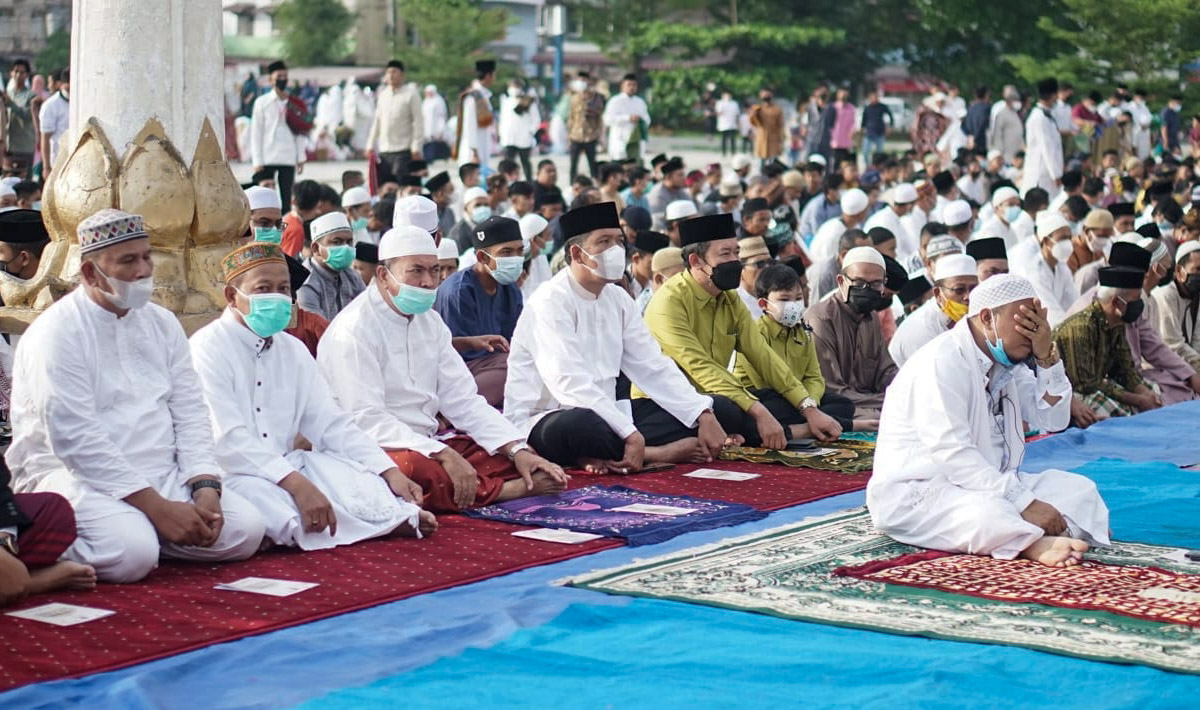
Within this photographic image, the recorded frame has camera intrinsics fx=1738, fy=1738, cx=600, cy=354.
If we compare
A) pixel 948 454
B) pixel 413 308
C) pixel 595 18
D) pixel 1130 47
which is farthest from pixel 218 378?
pixel 595 18

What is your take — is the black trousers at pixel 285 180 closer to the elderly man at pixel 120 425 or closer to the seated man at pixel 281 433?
the seated man at pixel 281 433

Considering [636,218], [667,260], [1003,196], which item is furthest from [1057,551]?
[1003,196]

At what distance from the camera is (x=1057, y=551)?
4668 millimetres

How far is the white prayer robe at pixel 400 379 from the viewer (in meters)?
5.76

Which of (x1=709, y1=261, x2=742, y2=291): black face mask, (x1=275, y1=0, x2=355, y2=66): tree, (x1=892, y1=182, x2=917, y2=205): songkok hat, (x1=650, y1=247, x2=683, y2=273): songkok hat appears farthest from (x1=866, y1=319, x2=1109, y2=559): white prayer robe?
(x1=275, y1=0, x2=355, y2=66): tree

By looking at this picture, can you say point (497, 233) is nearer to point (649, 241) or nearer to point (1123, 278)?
point (649, 241)

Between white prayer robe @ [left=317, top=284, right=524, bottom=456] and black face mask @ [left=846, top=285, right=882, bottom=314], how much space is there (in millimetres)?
2232

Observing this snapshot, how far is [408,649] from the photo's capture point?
12.9ft

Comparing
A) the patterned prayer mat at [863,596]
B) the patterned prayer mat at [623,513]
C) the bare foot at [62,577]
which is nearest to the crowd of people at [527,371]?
the bare foot at [62,577]

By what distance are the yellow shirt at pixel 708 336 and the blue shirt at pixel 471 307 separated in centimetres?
65

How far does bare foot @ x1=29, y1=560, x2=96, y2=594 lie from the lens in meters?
4.38

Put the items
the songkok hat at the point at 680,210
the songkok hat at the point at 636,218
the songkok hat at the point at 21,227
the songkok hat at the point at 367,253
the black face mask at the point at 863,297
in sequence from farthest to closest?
the songkok hat at the point at 680,210 < the songkok hat at the point at 636,218 < the songkok hat at the point at 367,253 < the black face mask at the point at 863,297 < the songkok hat at the point at 21,227

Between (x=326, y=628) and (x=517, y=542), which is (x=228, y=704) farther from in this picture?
(x=517, y=542)

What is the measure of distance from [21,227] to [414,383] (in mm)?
1843
